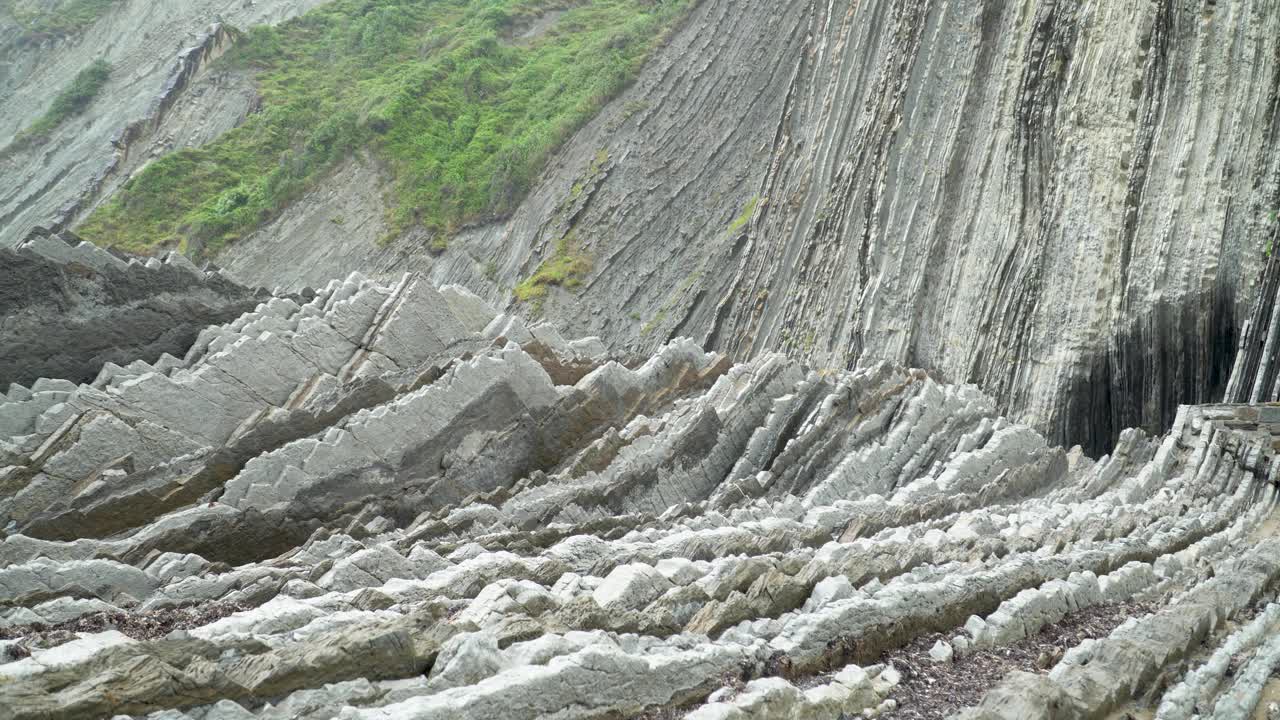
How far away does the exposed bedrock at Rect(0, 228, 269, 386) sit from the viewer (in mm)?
15211

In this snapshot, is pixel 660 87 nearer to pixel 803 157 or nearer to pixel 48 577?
pixel 803 157

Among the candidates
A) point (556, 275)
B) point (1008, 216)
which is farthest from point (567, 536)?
point (556, 275)

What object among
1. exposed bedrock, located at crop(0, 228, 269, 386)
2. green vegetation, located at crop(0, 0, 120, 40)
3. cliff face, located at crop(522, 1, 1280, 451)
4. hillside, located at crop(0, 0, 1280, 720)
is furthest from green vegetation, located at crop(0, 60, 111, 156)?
exposed bedrock, located at crop(0, 228, 269, 386)

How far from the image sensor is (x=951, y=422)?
714 inches

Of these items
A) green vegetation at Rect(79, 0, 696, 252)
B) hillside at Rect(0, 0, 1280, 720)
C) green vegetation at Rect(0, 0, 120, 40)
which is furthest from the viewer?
green vegetation at Rect(0, 0, 120, 40)

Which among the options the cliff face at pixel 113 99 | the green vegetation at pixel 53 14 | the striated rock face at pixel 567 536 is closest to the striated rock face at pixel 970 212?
the striated rock face at pixel 567 536

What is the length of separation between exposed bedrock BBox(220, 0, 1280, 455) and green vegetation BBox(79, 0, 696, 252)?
212 cm

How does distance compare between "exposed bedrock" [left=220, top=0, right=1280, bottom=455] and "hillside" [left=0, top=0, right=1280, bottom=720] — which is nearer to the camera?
"hillside" [left=0, top=0, right=1280, bottom=720]

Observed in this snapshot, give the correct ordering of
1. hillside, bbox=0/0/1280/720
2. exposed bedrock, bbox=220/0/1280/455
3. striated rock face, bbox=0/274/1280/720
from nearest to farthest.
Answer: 1. striated rock face, bbox=0/274/1280/720
2. hillside, bbox=0/0/1280/720
3. exposed bedrock, bbox=220/0/1280/455

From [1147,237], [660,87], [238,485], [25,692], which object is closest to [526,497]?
[238,485]

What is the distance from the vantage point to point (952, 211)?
28.5m

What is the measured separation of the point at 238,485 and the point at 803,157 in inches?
1071

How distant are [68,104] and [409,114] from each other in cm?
1925

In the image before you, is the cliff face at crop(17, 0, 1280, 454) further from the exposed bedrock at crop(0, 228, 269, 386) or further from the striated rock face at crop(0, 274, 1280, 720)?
the exposed bedrock at crop(0, 228, 269, 386)
